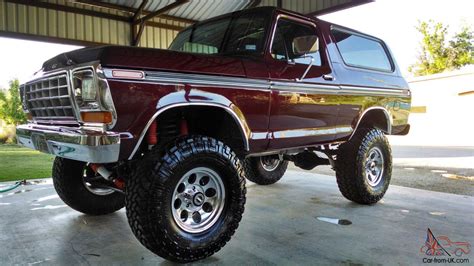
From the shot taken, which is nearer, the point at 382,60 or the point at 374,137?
the point at 374,137

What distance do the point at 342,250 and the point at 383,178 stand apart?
224cm

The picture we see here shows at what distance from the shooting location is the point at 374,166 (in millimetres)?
4965

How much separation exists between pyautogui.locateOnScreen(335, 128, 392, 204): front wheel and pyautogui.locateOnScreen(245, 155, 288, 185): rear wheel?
1.18 meters

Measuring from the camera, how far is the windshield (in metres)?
3.50

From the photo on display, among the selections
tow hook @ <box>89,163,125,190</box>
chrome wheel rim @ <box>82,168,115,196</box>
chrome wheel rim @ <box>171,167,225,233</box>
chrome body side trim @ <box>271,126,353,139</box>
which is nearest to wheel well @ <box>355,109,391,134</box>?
chrome body side trim @ <box>271,126,353,139</box>

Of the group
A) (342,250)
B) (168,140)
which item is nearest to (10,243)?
(168,140)

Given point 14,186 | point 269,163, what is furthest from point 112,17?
point 269,163

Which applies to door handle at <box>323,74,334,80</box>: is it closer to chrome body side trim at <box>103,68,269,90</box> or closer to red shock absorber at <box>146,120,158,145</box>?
chrome body side trim at <box>103,68,269,90</box>

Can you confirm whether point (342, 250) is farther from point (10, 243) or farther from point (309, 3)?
point (309, 3)

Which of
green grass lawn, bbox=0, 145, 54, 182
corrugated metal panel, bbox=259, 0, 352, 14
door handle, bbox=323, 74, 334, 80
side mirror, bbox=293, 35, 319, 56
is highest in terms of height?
corrugated metal panel, bbox=259, 0, 352, 14

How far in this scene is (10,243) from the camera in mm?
3225

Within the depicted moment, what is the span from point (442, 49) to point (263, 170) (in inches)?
1380

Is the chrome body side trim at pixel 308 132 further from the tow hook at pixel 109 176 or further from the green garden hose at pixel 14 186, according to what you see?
the green garden hose at pixel 14 186

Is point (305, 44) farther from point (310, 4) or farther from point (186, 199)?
point (310, 4)
